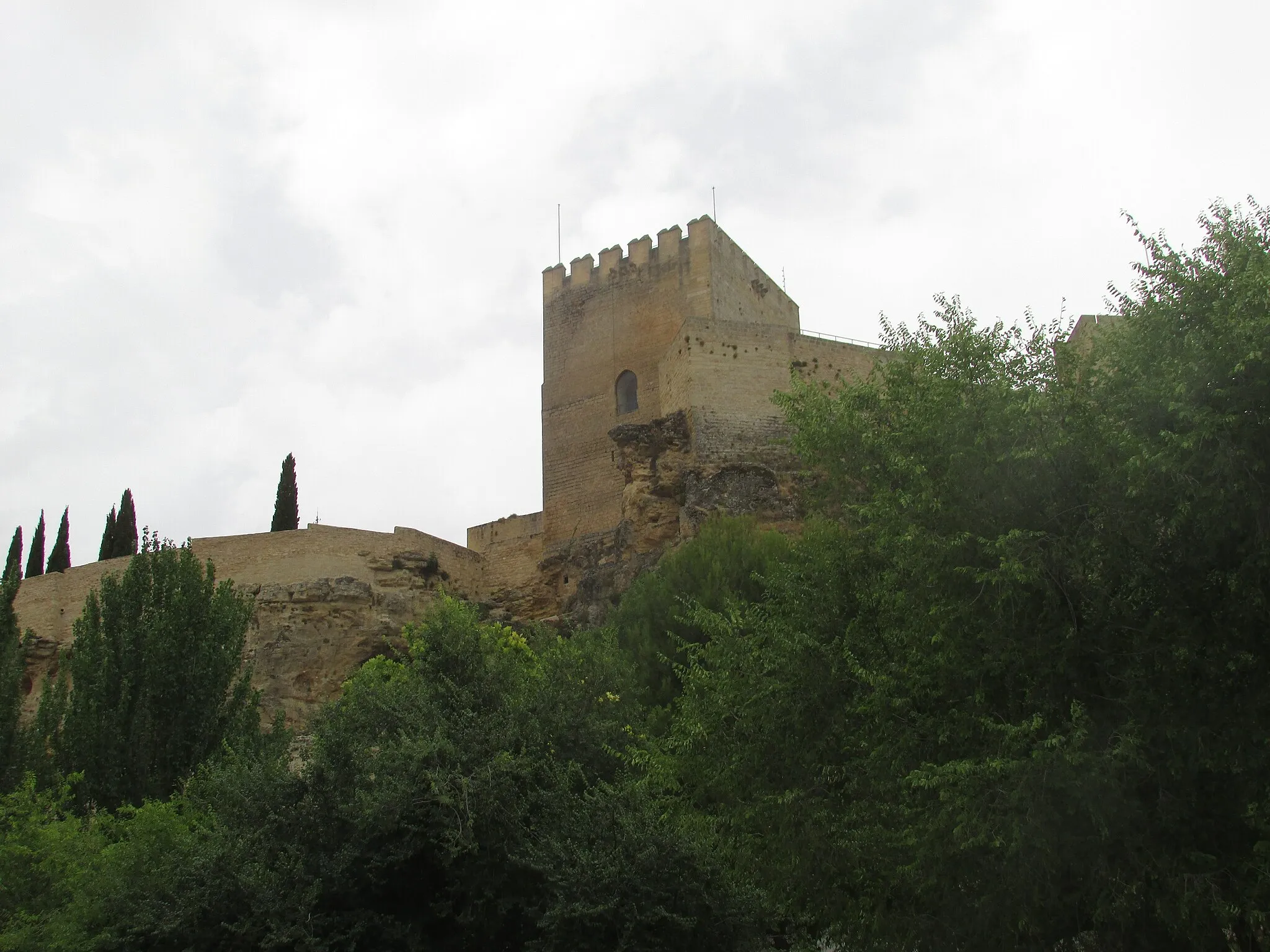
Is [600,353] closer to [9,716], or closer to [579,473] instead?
[579,473]

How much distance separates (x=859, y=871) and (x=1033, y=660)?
2442 mm

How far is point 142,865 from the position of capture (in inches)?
547

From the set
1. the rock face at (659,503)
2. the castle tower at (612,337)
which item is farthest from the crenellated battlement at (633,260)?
the rock face at (659,503)

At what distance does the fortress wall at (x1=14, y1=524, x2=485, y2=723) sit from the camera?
1029 inches

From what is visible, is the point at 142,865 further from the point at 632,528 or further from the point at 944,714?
the point at 632,528

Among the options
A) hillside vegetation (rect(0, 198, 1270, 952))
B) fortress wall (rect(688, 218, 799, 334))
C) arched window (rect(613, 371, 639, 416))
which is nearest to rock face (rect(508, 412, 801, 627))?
arched window (rect(613, 371, 639, 416))

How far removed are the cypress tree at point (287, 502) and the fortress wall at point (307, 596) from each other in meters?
8.49

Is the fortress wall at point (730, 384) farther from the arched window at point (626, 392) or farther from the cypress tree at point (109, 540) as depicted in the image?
the cypress tree at point (109, 540)

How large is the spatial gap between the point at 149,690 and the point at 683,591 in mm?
8934

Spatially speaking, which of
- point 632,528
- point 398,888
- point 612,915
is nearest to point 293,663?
point 632,528

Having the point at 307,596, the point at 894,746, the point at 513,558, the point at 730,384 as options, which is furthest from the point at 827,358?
the point at 894,746

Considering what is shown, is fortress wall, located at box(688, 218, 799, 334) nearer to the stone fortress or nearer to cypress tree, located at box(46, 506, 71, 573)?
the stone fortress

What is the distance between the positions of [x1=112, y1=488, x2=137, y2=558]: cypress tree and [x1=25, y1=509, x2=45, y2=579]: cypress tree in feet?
11.2

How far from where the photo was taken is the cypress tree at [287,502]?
126 feet
